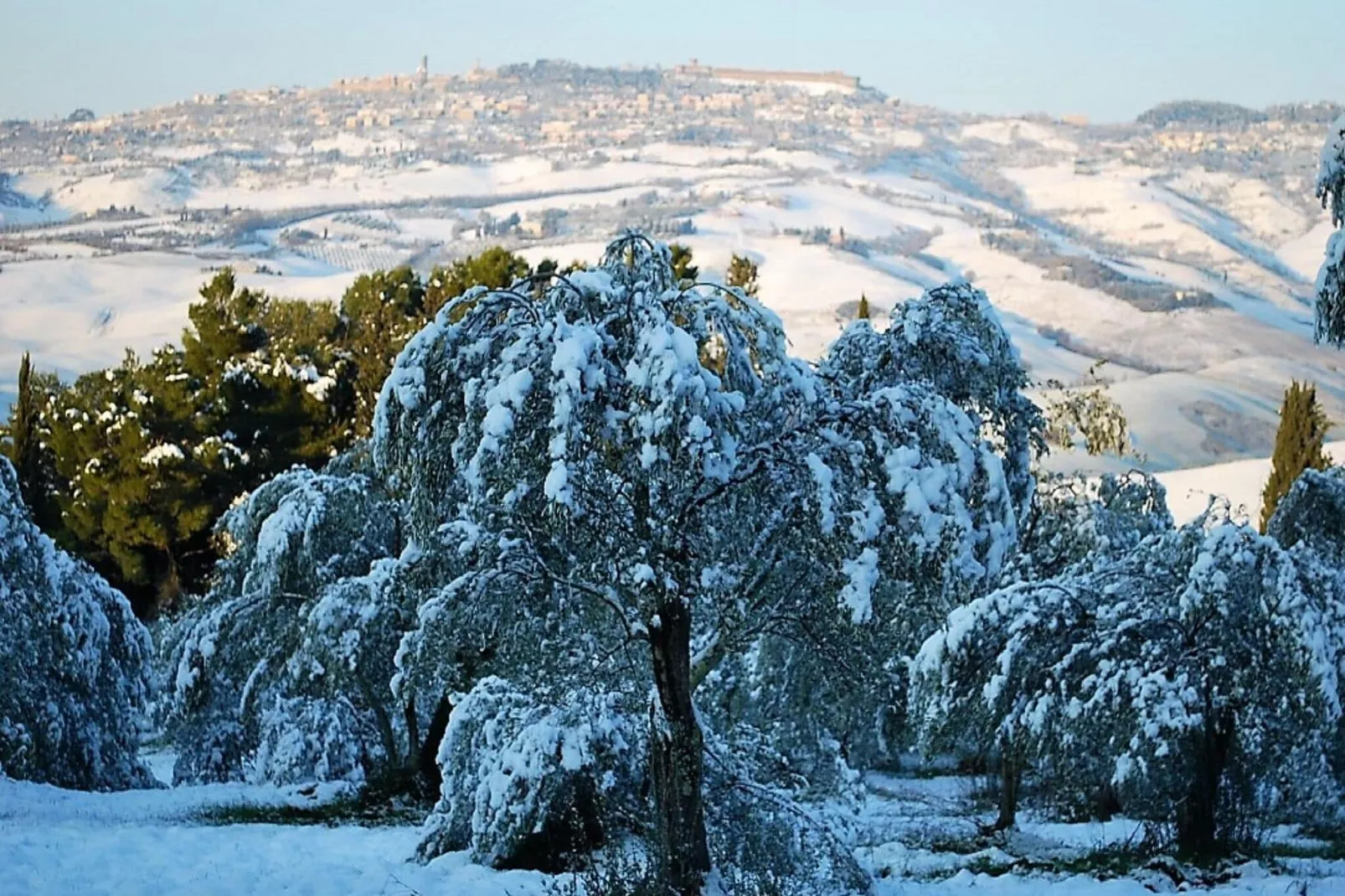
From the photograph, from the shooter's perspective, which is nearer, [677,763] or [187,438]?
[677,763]

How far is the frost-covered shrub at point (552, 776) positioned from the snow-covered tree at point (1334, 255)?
17.9 ft

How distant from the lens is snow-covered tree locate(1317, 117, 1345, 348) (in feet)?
31.1

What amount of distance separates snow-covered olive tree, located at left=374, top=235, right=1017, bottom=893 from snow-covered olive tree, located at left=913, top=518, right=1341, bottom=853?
2582mm

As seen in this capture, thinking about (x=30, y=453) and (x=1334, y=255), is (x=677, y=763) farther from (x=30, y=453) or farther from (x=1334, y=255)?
(x=30, y=453)

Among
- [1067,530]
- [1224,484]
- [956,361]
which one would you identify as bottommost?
[1224,484]

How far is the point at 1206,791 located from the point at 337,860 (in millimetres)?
6730

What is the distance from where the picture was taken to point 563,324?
8.43 m

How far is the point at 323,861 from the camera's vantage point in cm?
1127

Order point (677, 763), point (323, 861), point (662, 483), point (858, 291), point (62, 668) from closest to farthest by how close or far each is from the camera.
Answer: point (662, 483) → point (677, 763) → point (323, 861) → point (62, 668) → point (858, 291)

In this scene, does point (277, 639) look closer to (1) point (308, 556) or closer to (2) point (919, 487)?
(1) point (308, 556)

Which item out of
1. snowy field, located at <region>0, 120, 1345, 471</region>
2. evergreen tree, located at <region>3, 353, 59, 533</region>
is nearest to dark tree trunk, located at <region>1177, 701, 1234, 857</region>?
evergreen tree, located at <region>3, 353, 59, 533</region>

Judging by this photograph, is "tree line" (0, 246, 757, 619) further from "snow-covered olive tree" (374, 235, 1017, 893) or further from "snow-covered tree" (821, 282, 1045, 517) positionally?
"snow-covered olive tree" (374, 235, 1017, 893)

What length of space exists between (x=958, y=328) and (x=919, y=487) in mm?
7058

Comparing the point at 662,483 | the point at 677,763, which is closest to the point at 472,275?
the point at 677,763
